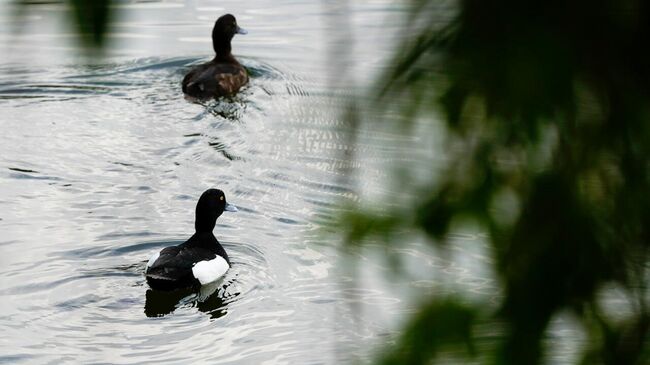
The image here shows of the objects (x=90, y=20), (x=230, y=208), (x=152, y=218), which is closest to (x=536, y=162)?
(x=90, y=20)

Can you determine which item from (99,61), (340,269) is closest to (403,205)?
(340,269)

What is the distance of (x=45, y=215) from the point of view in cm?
1071

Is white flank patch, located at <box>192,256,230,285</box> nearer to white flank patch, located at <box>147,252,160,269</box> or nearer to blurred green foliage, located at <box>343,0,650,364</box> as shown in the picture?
white flank patch, located at <box>147,252,160,269</box>

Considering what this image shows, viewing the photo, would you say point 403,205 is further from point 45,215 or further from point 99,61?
point 45,215

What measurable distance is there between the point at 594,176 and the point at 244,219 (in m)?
9.51

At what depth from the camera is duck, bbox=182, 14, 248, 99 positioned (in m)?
14.1

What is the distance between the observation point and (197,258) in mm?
9961

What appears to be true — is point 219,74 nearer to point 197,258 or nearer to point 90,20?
point 197,258

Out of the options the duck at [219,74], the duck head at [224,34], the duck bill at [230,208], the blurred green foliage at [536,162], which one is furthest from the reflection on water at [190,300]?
the blurred green foliage at [536,162]

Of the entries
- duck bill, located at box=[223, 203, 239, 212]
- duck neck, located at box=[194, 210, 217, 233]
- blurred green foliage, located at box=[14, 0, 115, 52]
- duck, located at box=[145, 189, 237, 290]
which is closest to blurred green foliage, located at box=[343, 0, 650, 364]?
blurred green foliage, located at box=[14, 0, 115, 52]

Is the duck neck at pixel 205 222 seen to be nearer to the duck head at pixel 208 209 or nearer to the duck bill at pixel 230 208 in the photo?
the duck head at pixel 208 209

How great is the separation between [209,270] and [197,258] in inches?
5.3

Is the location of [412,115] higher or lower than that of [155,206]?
higher

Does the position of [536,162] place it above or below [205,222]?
above
